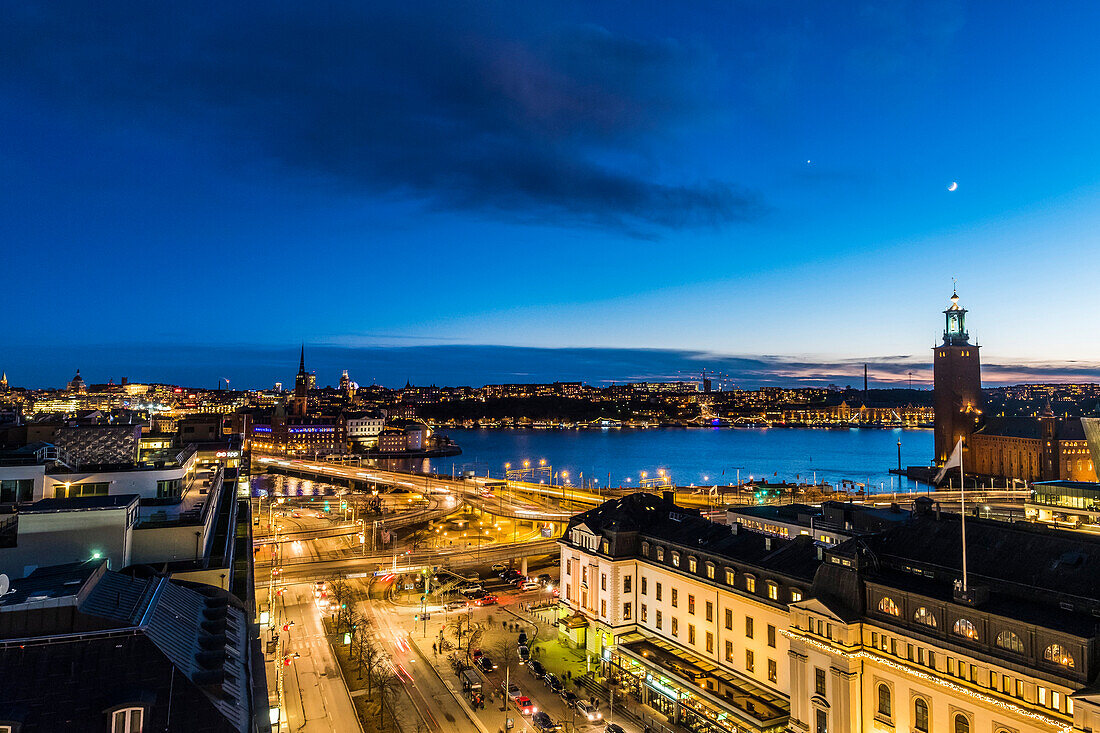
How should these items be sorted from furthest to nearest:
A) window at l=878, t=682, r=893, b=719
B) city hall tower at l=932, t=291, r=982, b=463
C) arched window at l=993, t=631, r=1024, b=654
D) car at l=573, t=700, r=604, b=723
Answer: city hall tower at l=932, t=291, r=982, b=463
car at l=573, t=700, r=604, b=723
window at l=878, t=682, r=893, b=719
arched window at l=993, t=631, r=1024, b=654

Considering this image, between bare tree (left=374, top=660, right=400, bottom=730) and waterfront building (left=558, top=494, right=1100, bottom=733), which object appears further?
bare tree (left=374, top=660, right=400, bottom=730)

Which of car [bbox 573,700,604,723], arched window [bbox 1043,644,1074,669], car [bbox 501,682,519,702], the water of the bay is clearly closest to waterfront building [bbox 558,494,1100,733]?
arched window [bbox 1043,644,1074,669]

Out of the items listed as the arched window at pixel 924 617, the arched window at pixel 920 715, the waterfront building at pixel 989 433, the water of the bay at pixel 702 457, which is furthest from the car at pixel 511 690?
the waterfront building at pixel 989 433

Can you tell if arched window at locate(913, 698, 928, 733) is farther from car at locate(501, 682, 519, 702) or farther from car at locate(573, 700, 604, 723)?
car at locate(501, 682, 519, 702)

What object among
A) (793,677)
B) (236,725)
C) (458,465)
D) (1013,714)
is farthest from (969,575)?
(458,465)

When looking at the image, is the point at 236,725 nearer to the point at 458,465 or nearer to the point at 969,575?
the point at 969,575

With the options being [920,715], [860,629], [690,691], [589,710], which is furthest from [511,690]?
[920,715]

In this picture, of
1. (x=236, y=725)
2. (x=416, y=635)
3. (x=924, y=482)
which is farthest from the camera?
(x=924, y=482)
